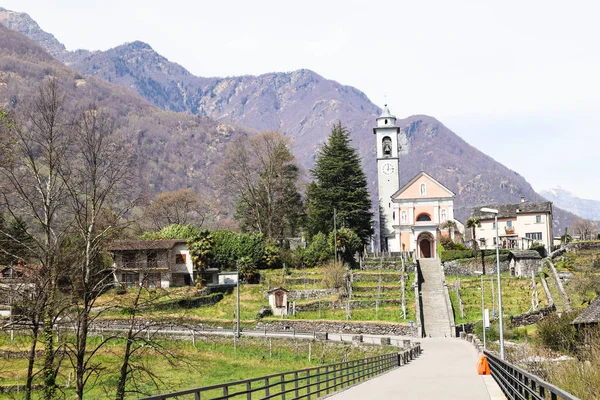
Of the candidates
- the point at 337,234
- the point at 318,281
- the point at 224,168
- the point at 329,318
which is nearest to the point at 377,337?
the point at 329,318

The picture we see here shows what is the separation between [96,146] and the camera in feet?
76.1

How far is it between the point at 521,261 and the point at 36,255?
214 feet

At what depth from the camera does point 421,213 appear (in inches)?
3688

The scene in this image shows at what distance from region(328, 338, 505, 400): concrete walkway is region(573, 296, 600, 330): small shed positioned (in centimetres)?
577

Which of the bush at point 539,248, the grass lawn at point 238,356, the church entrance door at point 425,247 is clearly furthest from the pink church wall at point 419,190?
the grass lawn at point 238,356

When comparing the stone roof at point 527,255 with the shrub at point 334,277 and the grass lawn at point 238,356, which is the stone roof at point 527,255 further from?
the grass lawn at point 238,356

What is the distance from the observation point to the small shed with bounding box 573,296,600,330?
1348 inches

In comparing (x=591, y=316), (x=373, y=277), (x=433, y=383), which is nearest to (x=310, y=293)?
(x=373, y=277)

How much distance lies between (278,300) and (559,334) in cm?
2979

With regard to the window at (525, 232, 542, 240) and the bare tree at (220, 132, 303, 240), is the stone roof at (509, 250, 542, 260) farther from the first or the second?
the bare tree at (220, 132, 303, 240)

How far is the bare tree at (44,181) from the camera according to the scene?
20.1m

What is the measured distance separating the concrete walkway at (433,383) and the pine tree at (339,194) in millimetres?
47014

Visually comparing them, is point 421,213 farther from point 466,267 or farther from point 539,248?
point 539,248

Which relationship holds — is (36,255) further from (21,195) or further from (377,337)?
(377,337)
